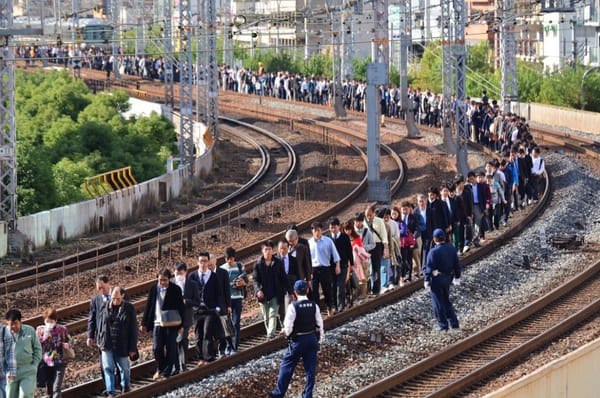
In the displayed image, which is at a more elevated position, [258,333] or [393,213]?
[393,213]

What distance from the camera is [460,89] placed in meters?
37.0

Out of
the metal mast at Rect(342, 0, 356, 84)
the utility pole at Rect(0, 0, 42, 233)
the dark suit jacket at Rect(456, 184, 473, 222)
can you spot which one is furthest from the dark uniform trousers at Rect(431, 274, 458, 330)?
the metal mast at Rect(342, 0, 356, 84)

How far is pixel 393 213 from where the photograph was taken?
66.9 ft

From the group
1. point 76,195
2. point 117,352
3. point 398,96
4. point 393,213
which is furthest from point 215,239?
point 398,96

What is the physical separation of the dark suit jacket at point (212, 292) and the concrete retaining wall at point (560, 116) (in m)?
34.3

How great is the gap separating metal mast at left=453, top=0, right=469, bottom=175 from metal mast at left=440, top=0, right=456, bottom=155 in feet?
0.84

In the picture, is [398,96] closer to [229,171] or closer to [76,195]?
[229,171]

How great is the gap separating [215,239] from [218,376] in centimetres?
1183

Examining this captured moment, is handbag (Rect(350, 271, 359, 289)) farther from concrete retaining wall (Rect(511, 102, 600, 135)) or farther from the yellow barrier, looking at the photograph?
concrete retaining wall (Rect(511, 102, 600, 135))

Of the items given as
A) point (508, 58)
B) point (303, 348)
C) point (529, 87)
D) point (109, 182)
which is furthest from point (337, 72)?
point (303, 348)

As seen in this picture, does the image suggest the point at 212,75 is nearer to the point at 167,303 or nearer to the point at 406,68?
the point at 406,68

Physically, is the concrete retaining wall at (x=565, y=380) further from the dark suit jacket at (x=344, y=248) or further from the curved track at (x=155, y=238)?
the curved track at (x=155, y=238)

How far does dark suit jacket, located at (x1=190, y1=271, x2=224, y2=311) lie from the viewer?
15867 mm

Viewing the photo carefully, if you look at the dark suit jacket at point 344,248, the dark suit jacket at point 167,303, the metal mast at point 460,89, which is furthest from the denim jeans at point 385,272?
the metal mast at point 460,89
